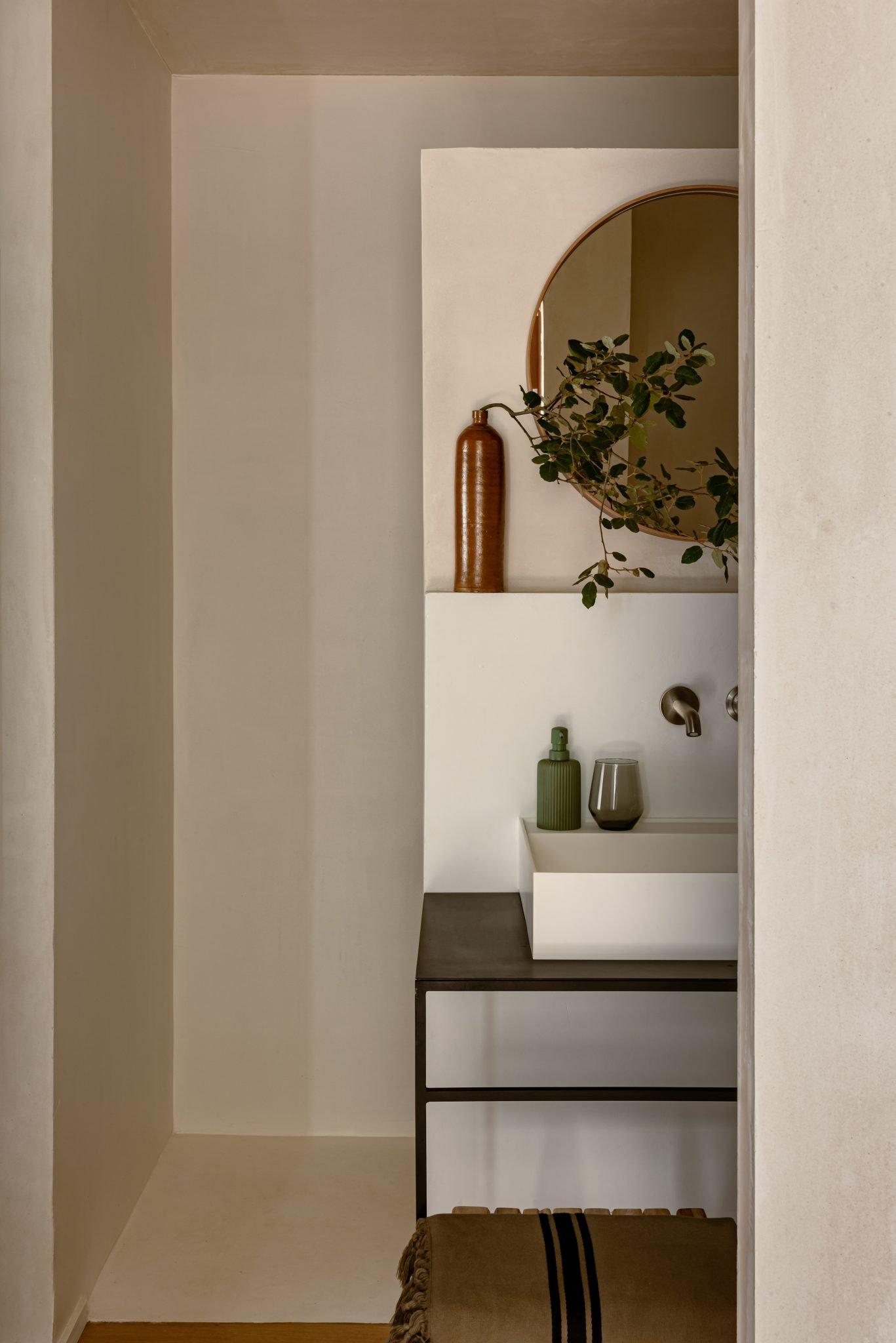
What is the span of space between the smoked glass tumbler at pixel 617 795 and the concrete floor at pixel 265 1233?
0.95 m

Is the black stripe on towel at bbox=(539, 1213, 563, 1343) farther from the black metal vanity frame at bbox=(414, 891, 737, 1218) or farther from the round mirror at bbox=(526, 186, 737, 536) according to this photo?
the round mirror at bbox=(526, 186, 737, 536)

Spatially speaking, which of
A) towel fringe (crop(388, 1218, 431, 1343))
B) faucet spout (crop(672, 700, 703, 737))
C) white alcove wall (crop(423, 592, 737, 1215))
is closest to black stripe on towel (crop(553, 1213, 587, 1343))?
towel fringe (crop(388, 1218, 431, 1343))

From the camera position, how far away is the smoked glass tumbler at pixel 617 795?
72.8 inches

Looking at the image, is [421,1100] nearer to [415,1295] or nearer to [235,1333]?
[415,1295]

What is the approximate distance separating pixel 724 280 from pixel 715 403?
0.24 m

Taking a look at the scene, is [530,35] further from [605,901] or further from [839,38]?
[605,901]

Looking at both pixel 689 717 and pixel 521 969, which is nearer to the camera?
pixel 521 969

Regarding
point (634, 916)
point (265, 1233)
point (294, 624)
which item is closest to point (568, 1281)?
point (634, 916)

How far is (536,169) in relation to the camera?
6.40 ft

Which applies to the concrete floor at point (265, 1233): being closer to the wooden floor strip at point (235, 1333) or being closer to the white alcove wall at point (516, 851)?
the wooden floor strip at point (235, 1333)

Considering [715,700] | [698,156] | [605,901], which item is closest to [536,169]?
[698,156]

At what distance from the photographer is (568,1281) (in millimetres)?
1198

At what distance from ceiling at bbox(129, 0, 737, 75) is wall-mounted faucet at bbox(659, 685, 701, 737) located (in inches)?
53.4

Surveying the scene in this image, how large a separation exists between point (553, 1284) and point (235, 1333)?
0.92 meters
